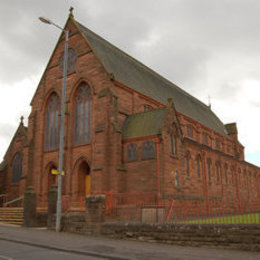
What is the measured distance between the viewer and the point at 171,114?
24.3 metres

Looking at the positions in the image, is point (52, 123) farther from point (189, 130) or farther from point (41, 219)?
point (189, 130)

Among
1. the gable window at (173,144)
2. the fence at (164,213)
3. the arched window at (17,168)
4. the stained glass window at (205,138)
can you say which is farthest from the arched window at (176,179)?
the stained glass window at (205,138)

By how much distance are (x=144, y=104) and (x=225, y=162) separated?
14.1 m

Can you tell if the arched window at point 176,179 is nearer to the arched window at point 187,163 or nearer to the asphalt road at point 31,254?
the arched window at point 187,163

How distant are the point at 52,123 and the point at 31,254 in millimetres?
20486

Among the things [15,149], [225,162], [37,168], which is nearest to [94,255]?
[37,168]

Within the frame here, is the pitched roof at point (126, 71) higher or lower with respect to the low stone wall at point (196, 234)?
higher

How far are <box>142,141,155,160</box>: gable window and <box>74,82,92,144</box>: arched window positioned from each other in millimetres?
5278

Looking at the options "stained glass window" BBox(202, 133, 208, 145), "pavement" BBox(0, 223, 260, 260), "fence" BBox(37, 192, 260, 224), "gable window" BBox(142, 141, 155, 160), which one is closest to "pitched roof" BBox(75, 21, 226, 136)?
"stained glass window" BBox(202, 133, 208, 145)

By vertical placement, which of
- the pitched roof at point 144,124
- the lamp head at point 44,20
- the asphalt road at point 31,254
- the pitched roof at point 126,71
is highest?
the pitched roof at point 126,71

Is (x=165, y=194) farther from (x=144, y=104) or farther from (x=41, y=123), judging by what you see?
(x=41, y=123)

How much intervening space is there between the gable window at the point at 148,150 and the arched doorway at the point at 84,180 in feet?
19.1

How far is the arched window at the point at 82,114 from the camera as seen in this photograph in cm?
2636

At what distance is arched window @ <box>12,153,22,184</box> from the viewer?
3312cm
